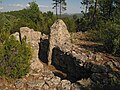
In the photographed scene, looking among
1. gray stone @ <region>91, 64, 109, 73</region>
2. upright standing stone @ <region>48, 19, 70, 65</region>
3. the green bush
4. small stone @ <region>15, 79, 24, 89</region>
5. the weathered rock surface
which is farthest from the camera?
upright standing stone @ <region>48, 19, 70, 65</region>

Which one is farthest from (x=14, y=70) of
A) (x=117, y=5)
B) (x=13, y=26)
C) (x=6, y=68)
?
(x=117, y=5)

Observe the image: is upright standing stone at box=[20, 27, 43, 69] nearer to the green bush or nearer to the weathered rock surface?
the weathered rock surface

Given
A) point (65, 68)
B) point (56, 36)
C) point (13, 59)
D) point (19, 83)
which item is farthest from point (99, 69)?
point (13, 59)

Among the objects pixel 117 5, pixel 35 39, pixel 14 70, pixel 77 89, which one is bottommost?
pixel 77 89

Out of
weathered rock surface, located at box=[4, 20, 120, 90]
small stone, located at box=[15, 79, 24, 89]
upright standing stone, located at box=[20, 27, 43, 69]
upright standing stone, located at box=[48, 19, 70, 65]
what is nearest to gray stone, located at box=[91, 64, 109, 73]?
weathered rock surface, located at box=[4, 20, 120, 90]

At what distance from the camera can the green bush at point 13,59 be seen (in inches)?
535

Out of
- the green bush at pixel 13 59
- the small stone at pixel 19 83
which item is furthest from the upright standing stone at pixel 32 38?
the small stone at pixel 19 83

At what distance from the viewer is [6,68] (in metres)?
13.6

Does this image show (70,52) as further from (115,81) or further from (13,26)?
(13,26)

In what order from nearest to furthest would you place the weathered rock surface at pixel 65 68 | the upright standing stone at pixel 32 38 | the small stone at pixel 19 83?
the small stone at pixel 19 83 < the weathered rock surface at pixel 65 68 < the upright standing stone at pixel 32 38

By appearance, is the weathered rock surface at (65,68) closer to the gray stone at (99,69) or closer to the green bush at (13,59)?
the gray stone at (99,69)

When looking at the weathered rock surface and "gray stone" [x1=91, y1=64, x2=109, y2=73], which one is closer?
the weathered rock surface

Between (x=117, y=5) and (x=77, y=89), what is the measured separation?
22551mm

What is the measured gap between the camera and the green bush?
13586 millimetres
